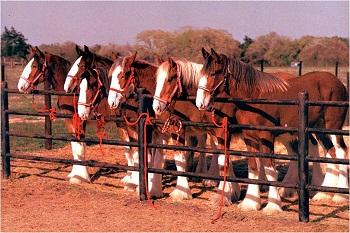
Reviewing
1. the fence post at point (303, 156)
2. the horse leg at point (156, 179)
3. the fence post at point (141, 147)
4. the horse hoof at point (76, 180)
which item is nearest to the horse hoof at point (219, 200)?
the horse leg at point (156, 179)

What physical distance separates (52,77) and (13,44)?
31.1m

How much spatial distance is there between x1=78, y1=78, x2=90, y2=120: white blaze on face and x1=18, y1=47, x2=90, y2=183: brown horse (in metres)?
1.03

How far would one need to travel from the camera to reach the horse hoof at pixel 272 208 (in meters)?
6.79

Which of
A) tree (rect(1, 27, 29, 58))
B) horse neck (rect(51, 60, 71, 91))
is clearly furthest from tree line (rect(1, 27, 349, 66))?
horse neck (rect(51, 60, 71, 91))

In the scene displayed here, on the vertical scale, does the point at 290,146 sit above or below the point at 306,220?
above

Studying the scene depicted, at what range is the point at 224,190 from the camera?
7234 millimetres

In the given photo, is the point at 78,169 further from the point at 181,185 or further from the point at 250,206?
the point at 250,206

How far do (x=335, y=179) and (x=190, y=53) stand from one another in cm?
2839

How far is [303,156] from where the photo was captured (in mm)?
6227

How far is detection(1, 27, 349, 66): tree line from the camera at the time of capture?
33938 millimetres

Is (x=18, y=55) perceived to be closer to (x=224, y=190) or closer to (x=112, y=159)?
(x=112, y=159)

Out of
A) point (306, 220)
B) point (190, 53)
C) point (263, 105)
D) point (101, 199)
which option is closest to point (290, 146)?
point (263, 105)

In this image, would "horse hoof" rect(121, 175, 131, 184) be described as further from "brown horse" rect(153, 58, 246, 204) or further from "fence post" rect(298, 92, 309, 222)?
"fence post" rect(298, 92, 309, 222)

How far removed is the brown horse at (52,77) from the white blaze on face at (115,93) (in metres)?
1.71
